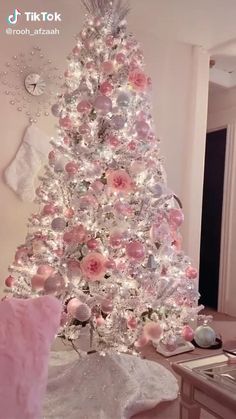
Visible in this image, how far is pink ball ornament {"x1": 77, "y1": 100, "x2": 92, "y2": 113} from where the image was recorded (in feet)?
6.97

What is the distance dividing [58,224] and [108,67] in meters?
0.94

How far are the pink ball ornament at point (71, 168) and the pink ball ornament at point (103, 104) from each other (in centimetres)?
34

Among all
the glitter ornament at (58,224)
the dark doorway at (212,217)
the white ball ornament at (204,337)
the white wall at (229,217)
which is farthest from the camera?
the dark doorway at (212,217)

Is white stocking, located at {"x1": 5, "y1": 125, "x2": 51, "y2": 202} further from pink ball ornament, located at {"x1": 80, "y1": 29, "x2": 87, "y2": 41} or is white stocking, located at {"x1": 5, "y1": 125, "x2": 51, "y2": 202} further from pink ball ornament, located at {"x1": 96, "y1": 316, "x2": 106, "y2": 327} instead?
pink ball ornament, located at {"x1": 96, "y1": 316, "x2": 106, "y2": 327}

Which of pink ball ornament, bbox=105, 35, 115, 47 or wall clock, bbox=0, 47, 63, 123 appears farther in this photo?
wall clock, bbox=0, 47, 63, 123

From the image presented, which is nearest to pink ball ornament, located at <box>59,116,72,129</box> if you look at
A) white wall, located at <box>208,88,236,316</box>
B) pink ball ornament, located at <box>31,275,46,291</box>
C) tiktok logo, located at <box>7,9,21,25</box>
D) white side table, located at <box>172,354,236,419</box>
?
pink ball ornament, located at <box>31,275,46,291</box>

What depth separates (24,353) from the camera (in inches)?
39.0

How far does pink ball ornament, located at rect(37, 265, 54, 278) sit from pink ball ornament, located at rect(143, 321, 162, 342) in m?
0.60

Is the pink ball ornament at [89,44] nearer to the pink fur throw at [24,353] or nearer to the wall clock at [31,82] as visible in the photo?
the wall clock at [31,82]

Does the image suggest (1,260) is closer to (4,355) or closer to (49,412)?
(49,412)

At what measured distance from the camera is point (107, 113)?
2.12m

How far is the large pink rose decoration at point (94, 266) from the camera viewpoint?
76.9 inches

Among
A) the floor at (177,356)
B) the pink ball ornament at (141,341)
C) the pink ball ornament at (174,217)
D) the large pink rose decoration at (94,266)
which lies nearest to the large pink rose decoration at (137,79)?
the pink ball ornament at (174,217)

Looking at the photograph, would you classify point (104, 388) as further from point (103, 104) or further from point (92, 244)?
point (103, 104)
